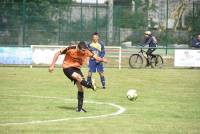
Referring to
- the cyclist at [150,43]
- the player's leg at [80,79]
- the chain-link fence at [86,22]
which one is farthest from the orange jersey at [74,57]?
the chain-link fence at [86,22]

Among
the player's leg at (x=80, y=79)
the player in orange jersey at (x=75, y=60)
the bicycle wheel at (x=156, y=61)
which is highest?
the player in orange jersey at (x=75, y=60)

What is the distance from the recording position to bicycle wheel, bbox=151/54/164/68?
33.5 m

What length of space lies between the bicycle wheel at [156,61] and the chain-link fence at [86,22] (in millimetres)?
4912

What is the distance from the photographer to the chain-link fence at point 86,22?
3700 cm

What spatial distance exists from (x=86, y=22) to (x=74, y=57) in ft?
75.2

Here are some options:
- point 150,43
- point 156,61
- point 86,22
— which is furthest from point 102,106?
point 86,22

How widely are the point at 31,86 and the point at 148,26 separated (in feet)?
61.2

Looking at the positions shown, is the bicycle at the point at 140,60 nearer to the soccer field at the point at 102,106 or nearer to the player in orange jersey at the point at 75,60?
the soccer field at the point at 102,106

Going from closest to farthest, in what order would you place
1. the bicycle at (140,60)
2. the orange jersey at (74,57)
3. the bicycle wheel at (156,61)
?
the orange jersey at (74,57)
the bicycle at (140,60)
the bicycle wheel at (156,61)

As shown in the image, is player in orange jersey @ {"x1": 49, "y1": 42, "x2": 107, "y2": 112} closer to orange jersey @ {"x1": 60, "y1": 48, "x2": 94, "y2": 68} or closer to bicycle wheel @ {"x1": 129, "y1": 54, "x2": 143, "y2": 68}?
orange jersey @ {"x1": 60, "y1": 48, "x2": 94, "y2": 68}

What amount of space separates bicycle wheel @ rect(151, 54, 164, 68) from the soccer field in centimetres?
594

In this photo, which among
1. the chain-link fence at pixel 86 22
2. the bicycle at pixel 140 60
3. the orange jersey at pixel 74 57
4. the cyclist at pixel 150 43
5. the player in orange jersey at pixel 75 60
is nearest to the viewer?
the player in orange jersey at pixel 75 60

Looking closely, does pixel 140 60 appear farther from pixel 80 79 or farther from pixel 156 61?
pixel 80 79

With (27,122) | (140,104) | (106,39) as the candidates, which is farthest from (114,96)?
(106,39)
